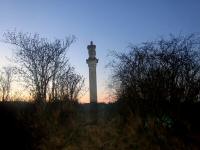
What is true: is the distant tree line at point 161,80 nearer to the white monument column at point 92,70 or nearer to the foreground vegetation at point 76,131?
the foreground vegetation at point 76,131

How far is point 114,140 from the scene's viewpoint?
43.2 ft

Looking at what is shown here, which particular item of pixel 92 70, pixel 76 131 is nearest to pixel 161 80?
pixel 76 131

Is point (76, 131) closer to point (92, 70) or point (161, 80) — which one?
point (161, 80)

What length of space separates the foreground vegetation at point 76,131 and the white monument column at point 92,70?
74.1 feet

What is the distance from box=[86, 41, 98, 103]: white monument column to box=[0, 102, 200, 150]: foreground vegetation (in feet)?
74.1

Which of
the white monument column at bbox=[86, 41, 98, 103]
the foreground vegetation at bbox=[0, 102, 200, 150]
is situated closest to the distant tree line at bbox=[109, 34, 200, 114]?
the foreground vegetation at bbox=[0, 102, 200, 150]

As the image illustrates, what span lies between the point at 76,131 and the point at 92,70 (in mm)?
25538

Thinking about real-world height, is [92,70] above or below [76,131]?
above

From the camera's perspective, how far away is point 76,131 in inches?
552

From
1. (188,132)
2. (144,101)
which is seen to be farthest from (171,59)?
(188,132)

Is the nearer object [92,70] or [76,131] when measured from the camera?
[76,131]

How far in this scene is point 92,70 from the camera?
39.4 m

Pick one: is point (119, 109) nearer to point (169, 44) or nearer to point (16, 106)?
point (169, 44)

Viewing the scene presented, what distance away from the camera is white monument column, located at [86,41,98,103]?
3788cm
